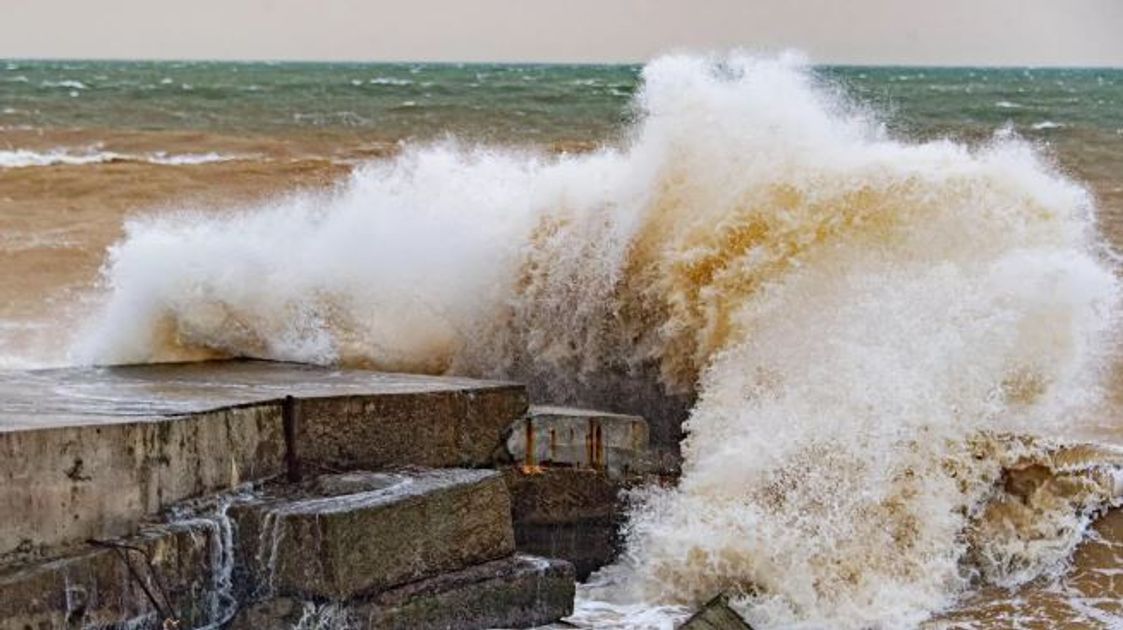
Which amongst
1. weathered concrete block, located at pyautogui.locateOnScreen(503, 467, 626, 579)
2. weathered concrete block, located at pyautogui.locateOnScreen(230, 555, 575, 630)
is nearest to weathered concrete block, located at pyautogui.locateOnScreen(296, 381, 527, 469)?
weathered concrete block, located at pyautogui.locateOnScreen(503, 467, 626, 579)

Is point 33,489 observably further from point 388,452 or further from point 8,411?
point 388,452

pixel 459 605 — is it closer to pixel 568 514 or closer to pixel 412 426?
pixel 412 426

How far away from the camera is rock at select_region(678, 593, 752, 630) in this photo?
17.5ft

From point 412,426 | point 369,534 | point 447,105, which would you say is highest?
point 412,426

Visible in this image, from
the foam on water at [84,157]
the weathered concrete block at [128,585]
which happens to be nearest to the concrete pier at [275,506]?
the weathered concrete block at [128,585]

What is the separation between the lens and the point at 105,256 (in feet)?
50.1

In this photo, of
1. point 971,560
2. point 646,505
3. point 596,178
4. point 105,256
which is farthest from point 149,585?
point 105,256

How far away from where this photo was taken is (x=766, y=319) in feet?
22.4

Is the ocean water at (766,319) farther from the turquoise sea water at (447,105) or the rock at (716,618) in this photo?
the turquoise sea water at (447,105)

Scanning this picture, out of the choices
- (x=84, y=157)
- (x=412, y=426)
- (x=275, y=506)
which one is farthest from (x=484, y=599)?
(x=84, y=157)

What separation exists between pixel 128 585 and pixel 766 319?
2.79 metres

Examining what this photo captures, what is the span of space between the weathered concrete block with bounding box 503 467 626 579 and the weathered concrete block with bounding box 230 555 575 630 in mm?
584

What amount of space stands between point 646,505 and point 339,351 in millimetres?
1662

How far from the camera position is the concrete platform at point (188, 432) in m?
4.95
